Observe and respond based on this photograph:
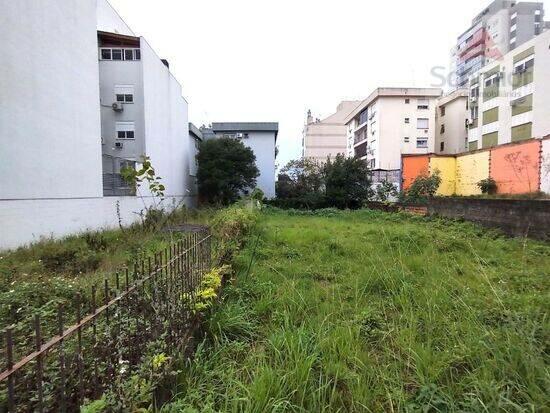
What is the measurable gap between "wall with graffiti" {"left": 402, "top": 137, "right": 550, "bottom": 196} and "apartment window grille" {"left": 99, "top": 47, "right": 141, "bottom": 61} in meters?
16.1

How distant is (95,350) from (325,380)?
1494 mm

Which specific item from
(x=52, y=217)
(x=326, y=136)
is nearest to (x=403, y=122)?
(x=326, y=136)

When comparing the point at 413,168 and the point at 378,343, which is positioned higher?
the point at 413,168

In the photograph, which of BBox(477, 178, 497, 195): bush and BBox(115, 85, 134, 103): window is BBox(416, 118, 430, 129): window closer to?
BBox(477, 178, 497, 195): bush

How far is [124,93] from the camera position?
17797 millimetres

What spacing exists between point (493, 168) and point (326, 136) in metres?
41.2

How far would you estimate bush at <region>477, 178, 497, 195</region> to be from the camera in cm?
1527

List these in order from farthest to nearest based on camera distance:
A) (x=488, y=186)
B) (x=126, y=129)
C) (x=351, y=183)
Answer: (x=351, y=183) < (x=126, y=129) < (x=488, y=186)

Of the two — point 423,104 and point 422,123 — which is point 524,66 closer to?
point 423,104

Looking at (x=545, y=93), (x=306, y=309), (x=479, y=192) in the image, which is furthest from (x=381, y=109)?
(x=306, y=309)

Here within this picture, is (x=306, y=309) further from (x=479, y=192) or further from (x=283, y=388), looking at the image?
(x=479, y=192)

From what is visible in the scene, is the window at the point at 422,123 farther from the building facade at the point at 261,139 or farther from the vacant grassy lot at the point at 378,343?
the vacant grassy lot at the point at 378,343

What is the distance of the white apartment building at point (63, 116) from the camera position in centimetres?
924

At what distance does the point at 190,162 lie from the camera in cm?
2739
